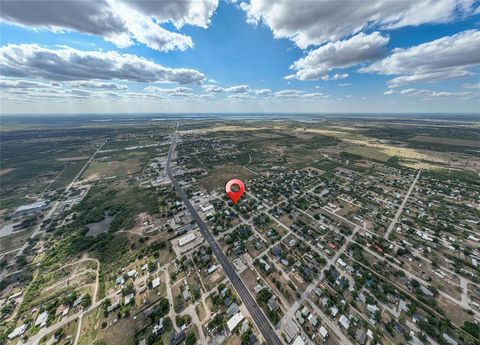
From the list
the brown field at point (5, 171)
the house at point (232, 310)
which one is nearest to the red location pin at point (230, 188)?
the house at point (232, 310)

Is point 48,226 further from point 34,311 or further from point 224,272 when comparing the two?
point 224,272

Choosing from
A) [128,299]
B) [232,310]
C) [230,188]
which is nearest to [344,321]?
[232,310]

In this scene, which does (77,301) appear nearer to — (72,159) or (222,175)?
(222,175)

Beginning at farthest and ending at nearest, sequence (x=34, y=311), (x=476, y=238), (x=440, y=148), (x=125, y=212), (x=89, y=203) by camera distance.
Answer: (x=440, y=148)
(x=89, y=203)
(x=125, y=212)
(x=476, y=238)
(x=34, y=311)

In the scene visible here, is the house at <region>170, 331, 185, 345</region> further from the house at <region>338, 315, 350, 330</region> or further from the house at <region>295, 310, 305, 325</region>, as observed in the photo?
the house at <region>338, 315, 350, 330</region>

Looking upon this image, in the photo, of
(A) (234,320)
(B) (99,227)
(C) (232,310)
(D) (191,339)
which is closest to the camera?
(D) (191,339)

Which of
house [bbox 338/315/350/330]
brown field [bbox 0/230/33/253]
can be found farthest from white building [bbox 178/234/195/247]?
brown field [bbox 0/230/33/253]

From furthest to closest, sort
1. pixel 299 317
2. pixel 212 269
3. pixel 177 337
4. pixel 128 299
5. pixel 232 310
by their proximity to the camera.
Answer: pixel 212 269, pixel 128 299, pixel 232 310, pixel 299 317, pixel 177 337

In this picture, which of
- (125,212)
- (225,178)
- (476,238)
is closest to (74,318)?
(125,212)

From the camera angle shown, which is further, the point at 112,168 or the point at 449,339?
the point at 112,168
